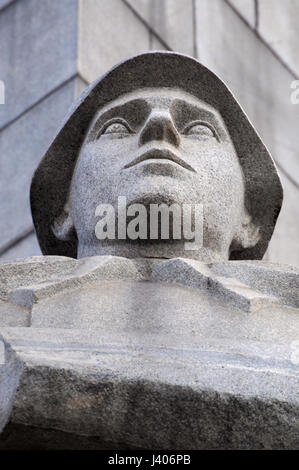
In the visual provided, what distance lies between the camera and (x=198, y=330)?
11.7ft

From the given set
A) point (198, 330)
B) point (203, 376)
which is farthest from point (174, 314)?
point (203, 376)

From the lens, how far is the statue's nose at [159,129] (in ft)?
15.9

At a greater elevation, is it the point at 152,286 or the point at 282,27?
the point at 282,27

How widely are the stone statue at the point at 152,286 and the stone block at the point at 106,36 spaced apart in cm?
225

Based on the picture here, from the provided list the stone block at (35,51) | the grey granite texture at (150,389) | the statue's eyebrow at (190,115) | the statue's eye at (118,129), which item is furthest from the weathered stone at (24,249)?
the grey granite texture at (150,389)

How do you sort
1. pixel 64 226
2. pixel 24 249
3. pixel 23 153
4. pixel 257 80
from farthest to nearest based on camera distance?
pixel 257 80 → pixel 23 153 → pixel 24 249 → pixel 64 226

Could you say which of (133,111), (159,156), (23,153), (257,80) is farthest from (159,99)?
(257,80)

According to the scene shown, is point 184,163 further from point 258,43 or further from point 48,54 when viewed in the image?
point 258,43

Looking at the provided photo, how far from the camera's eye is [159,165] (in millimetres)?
4715

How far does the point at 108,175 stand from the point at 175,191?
1.32 feet

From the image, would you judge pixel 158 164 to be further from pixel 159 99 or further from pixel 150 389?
pixel 150 389

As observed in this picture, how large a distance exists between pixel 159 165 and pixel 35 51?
3634mm

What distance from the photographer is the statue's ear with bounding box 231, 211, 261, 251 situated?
5281mm

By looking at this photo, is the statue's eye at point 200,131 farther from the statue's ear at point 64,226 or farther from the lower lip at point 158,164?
the statue's ear at point 64,226
